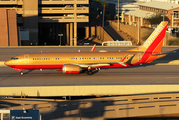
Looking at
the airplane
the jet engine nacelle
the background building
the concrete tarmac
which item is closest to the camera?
the concrete tarmac

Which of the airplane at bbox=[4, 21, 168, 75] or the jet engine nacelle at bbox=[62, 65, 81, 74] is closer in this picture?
the jet engine nacelle at bbox=[62, 65, 81, 74]

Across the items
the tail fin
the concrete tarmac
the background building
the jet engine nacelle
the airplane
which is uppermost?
the background building

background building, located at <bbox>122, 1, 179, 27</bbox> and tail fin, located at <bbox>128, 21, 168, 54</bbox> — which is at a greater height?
background building, located at <bbox>122, 1, 179, 27</bbox>

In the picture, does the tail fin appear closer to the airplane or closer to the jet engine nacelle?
the airplane

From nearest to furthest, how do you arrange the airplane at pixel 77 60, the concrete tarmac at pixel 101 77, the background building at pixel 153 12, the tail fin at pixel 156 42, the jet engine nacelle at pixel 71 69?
1. the concrete tarmac at pixel 101 77
2. the jet engine nacelle at pixel 71 69
3. the airplane at pixel 77 60
4. the tail fin at pixel 156 42
5. the background building at pixel 153 12

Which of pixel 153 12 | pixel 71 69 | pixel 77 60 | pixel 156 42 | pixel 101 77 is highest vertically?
pixel 153 12

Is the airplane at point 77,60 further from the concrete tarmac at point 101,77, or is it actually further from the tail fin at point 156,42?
the tail fin at point 156,42

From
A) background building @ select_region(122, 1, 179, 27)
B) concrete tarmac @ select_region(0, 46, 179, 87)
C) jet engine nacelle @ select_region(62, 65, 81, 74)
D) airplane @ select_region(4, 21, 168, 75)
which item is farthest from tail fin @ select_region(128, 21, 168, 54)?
background building @ select_region(122, 1, 179, 27)

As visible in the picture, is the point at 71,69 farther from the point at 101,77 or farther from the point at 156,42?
the point at 156,42

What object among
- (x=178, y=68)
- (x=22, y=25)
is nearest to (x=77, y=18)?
(x=22, y=25)

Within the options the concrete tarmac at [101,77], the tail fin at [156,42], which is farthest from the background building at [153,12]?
the concrete tarmac at [101,77]

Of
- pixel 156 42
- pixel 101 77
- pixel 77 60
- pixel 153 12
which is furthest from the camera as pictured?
pixel 153 12

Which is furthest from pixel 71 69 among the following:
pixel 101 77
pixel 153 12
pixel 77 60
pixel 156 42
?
pixel 153 12

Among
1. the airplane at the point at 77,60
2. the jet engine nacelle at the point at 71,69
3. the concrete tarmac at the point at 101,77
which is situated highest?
the airplane at the point at 77,60
